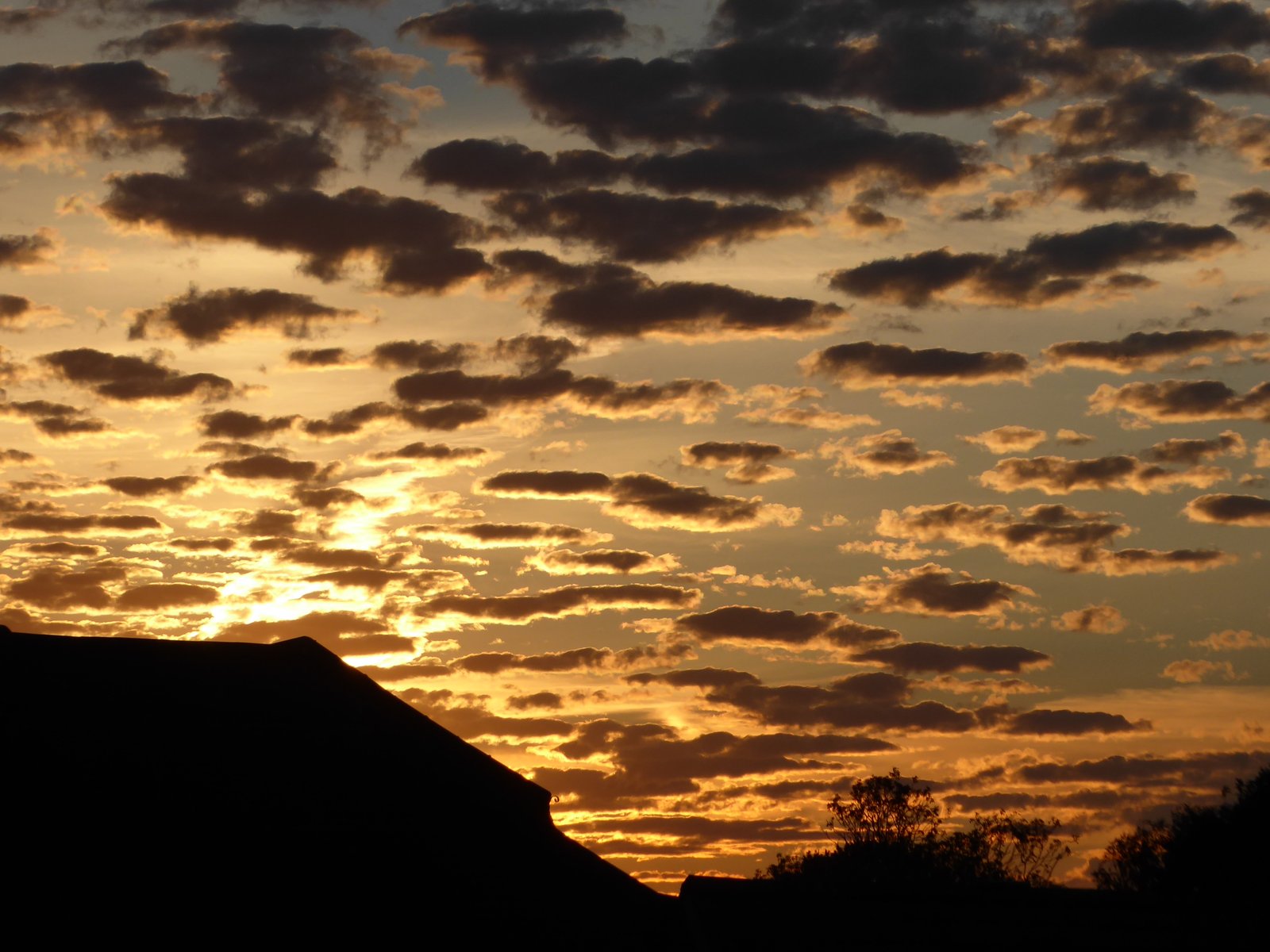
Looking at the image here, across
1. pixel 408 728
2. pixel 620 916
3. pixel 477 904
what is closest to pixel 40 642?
pixel 408 728

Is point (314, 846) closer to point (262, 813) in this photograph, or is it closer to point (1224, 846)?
point (262, 813)

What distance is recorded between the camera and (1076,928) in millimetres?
19188

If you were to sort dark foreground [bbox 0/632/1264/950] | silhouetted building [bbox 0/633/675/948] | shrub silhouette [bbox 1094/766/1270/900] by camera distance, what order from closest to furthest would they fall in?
dark foreground [bbox 0/632/1264/950], silhouetted building [bbox 0/633/675/948], shrub silhouette [bbox 1094/766/1270/900]

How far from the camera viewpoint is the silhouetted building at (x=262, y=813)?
78.0ft

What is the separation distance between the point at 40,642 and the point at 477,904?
385 inches

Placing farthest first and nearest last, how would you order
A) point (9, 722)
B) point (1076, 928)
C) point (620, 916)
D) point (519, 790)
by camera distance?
point (519, 790), point (620, 916), point (9, 722), point (1076, 928)

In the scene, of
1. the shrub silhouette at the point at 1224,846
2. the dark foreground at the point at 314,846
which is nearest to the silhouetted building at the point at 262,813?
the dark foreground at the point at 314,846

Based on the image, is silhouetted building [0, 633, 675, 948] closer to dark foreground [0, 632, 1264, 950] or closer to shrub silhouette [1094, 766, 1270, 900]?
dark foreground [0, 632, 1264, 950]

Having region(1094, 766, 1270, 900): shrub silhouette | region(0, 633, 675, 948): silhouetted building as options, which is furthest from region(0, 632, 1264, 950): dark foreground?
region(1094, 766, 1270, 900): shrub silhouette

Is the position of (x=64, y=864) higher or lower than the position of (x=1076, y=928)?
higher

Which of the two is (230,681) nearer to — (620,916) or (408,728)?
(408,728)

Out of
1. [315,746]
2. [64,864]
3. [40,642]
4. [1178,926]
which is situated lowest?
[1178,926]

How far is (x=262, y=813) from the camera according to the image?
25969 mm

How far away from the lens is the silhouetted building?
2377 cm
